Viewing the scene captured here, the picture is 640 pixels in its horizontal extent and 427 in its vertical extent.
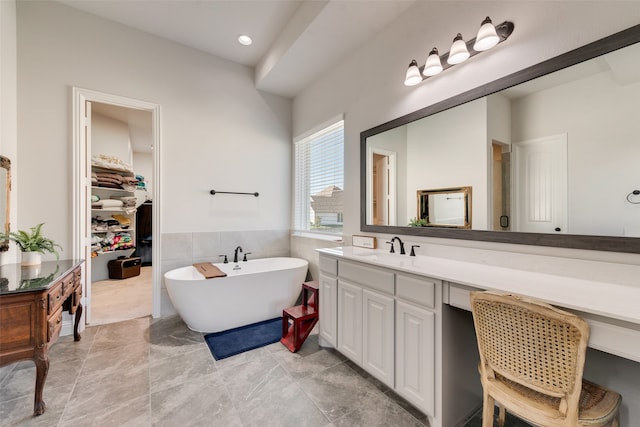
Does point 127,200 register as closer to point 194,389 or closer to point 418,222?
point 194,389

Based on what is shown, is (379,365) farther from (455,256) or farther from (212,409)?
(212,409)

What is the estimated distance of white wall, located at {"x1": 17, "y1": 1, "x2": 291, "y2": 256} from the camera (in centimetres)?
247

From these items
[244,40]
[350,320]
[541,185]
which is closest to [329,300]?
[350,320]

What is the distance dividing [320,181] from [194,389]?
2.50 metres

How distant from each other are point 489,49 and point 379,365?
221cm

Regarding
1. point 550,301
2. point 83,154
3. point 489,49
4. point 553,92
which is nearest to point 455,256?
point 550,301

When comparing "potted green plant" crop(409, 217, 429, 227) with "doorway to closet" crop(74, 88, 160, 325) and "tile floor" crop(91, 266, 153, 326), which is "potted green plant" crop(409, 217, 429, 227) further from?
"tile floor" crop(91, 266, 153, 326)

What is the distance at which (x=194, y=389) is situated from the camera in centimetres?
180

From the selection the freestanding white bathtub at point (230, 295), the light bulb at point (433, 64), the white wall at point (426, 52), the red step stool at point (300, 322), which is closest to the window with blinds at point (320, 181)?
the white wall at point (426, 52)

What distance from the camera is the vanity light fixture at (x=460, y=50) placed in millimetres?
1558

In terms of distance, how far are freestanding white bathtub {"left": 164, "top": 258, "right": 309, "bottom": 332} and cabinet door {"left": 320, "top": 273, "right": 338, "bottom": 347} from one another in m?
0.78

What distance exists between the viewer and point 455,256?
6.07 feet

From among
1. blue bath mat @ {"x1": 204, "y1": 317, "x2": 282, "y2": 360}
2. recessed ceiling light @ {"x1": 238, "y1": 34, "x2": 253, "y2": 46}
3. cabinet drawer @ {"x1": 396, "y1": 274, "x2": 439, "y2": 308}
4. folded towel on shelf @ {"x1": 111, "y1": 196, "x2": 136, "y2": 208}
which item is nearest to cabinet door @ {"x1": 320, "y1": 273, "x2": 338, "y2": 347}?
blue bath mat @ {"x1": 204, "y1": 317, "x2": 282, "y2": 360}

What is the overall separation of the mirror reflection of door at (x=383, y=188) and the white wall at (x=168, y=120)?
5.75 feet
